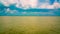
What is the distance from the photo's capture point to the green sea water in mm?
1185

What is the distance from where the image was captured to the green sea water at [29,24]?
118cm

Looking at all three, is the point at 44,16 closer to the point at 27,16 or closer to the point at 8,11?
the point at 27,16

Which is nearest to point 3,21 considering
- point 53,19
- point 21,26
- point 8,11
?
point 8,11

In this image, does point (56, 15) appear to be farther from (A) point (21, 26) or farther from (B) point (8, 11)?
(B) point (8, 11)

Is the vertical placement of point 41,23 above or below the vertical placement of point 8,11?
below

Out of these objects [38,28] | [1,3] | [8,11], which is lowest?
[38,28]

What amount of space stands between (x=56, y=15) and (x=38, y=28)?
295 millimetres

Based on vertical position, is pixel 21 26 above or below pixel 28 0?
below

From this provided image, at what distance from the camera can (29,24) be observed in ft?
3.92

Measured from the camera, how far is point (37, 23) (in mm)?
1194

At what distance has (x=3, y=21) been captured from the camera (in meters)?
1.20

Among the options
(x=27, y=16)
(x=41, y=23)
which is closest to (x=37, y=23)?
(x=41, y=23)

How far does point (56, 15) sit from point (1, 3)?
75cm

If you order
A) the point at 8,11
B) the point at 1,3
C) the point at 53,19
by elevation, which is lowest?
the point at 53,19
